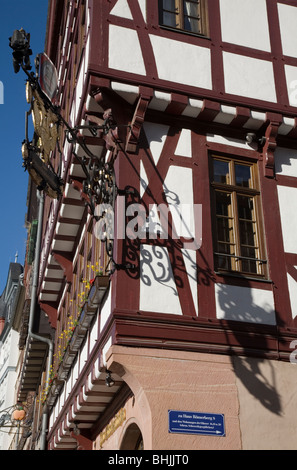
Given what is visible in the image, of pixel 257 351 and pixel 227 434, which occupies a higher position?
pixel 257 351

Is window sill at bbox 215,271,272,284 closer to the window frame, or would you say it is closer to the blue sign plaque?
the window frame

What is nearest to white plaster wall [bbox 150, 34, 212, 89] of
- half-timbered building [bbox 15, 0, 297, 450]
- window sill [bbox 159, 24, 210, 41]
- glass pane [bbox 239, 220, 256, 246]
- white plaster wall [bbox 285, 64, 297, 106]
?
half-timbered building [bbox 15, 0, 297, 450]

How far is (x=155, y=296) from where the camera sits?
8508 mm

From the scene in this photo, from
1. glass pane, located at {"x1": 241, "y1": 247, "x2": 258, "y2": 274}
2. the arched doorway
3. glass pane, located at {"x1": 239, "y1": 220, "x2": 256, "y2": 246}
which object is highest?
glass pane, located at {"x1": 239, "y1": 220, "x2": 256, "y2": 246}

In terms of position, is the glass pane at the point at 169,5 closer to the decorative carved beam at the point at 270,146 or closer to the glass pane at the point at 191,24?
the glass pane at the point at 191,24

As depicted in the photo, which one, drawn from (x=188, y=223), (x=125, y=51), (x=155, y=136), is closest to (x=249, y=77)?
(x=155, y=136)

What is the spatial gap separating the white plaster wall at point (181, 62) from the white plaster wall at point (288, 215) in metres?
1.91

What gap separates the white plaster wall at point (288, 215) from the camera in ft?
31.3

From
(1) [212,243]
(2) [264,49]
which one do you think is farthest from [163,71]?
(1) [212,243]

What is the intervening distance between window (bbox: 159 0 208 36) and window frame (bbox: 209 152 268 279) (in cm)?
214

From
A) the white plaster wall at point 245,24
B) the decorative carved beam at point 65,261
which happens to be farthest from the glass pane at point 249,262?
the decorative carved beam at point 65,261

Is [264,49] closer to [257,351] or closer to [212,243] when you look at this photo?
[212,243]

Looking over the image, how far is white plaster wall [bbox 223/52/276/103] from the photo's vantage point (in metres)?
10.1

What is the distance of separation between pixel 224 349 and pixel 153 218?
1.93 meters
